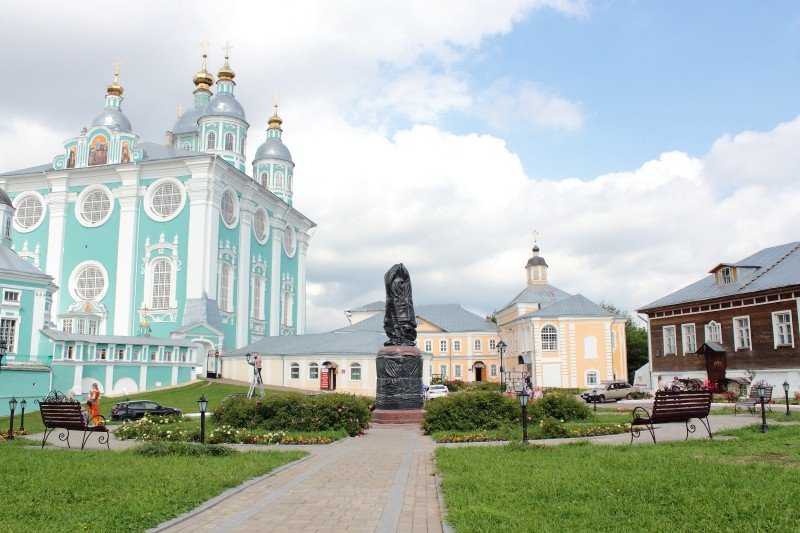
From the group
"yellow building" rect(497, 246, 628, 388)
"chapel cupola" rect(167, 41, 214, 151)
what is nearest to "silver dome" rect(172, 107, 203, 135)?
"chapel cupola" rect(167, 41, 214, 151)

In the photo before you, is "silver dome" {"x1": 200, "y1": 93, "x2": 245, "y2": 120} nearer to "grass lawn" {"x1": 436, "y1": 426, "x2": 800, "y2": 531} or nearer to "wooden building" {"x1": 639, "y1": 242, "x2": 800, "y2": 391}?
"wooden building" {"x1": 639, "y1": 242, "x2": 800, "y2": 391}

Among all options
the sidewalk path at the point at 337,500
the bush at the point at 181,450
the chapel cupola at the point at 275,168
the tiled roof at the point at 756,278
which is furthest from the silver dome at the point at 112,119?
the sidewalk path at the point at 337,500

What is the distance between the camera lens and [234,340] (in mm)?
52562

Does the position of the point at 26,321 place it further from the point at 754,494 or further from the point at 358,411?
the point at 754,494

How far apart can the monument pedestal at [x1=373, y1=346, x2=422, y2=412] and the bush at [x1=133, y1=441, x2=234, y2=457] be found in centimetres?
770

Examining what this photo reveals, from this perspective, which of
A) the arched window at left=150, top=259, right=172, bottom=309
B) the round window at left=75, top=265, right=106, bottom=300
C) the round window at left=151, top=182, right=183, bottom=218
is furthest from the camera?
the round window at left=75, top=265, right=106, bottom=300

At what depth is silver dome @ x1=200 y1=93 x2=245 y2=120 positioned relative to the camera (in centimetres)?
5819

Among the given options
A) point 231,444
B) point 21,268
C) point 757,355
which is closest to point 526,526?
point 231,444

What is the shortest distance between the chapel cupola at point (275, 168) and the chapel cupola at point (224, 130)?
290 inches

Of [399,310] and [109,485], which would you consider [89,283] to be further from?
[109,485]

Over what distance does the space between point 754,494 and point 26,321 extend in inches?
1336

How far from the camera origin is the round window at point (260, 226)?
193 ft

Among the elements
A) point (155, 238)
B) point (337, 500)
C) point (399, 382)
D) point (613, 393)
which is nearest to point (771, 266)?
point (613, 393)

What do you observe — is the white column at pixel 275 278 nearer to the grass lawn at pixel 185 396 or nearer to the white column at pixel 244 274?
the white column at pixel 244 274
